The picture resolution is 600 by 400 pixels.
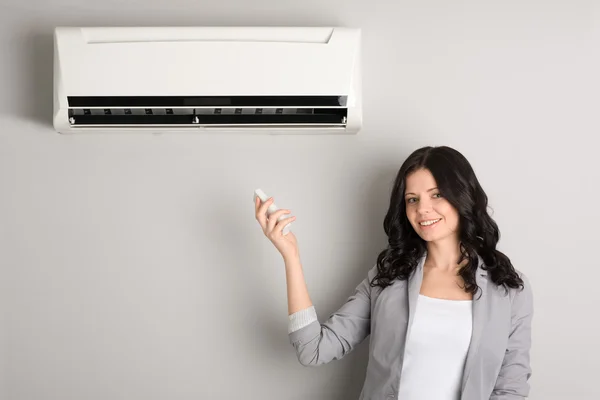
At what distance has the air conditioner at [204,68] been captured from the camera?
1.83 meters

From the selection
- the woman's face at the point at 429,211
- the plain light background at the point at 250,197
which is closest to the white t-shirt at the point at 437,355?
the woman's face at the point at 429,211

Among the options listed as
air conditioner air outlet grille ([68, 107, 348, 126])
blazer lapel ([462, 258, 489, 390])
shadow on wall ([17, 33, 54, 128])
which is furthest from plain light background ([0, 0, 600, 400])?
blazer lapel ([462, 258, 489, 390])

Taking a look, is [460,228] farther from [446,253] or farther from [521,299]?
[521,299]

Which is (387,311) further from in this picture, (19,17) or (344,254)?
(19,17)

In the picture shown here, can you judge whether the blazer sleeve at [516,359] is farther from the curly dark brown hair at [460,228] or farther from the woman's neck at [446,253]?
the woman's neck at [446,253]

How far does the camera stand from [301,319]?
1.75 meters

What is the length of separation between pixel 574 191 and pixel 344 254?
778 mm

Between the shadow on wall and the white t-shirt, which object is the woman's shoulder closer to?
the white t-shirt

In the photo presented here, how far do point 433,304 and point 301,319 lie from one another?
368 mm

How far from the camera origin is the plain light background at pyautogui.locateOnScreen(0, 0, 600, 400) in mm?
2037

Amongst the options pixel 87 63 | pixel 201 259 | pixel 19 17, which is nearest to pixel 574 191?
pixel 201 259

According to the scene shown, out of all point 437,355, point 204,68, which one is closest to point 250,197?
point 204,68

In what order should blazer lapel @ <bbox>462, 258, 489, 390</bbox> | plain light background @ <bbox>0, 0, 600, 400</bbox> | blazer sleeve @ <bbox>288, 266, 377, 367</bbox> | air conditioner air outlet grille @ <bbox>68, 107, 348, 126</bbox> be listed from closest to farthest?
blazer lapel @ <bbox>462, 258, 489, 390</bbox>, blazer sleeve @ <bbox>288, 266, 377, 367</bbox>, air conditioner air outlet grille @ <bbox>68, 107, 348, 126</bbox>, plain light background @ <bbox>0, 0, 600, 400</bbox>

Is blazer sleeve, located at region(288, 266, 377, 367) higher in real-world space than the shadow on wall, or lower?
lower
